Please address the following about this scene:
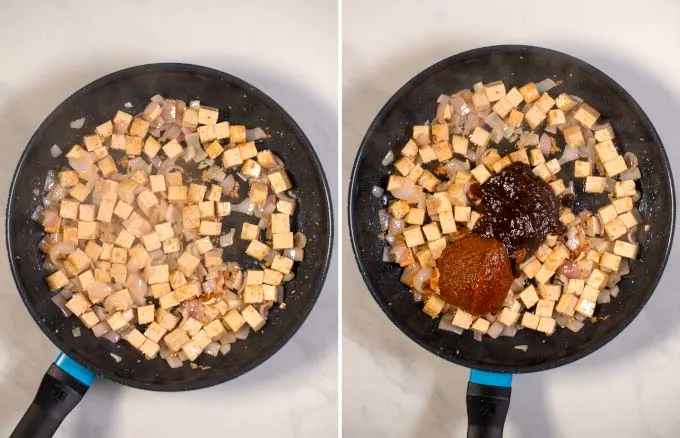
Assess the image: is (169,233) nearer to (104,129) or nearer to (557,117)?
(104,129)

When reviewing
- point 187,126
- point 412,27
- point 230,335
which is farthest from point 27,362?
point 412,27

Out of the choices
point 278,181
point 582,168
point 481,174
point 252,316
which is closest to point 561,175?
point 582,168

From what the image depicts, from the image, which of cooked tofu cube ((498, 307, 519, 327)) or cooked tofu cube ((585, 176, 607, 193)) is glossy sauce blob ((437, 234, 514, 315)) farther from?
cooked tofu cube ((585, 176, 607, 193))

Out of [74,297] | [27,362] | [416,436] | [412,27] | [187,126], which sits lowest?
[416,436]

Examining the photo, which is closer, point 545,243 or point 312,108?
point 545,243

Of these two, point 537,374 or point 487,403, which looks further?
point 537,374

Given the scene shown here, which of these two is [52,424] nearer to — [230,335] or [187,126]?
[230,335]
